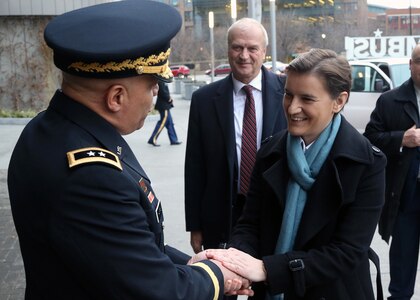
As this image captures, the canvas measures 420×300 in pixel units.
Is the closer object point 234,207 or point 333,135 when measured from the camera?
point 333,135

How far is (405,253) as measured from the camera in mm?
4164

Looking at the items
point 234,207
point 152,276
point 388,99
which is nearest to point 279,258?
point 152,276

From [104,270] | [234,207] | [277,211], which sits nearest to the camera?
[104,270]

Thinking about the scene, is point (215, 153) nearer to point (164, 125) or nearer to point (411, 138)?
point (411, 138)

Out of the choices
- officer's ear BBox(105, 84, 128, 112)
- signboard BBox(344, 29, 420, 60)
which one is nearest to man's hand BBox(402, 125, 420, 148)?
officer's ear BBox(105, 84, 128, 112)

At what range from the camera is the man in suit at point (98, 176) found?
160 centimetres

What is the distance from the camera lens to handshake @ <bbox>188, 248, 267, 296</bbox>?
85.3 inches

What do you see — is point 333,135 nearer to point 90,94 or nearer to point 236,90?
point 90,94

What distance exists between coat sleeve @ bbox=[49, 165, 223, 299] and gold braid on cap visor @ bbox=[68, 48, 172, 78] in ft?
0.96

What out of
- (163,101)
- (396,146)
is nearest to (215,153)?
(396,146)

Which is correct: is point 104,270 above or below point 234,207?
above

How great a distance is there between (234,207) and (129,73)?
1932 millimetres

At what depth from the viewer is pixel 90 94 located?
1767mm

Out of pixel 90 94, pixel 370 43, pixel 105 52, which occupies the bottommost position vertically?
pixel 370 43
